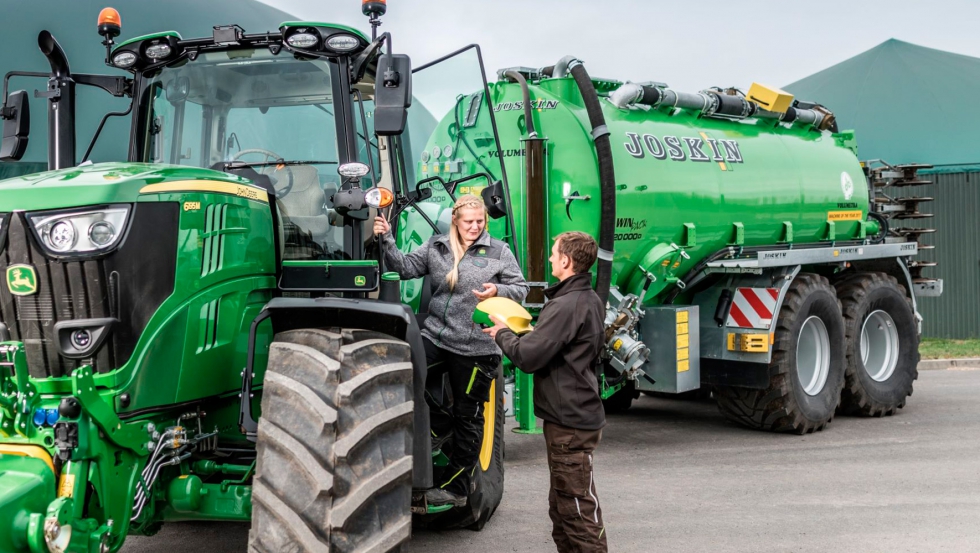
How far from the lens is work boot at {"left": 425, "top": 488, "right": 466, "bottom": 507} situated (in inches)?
201

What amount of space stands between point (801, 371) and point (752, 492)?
9.62ft

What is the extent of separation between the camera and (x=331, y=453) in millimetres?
3549

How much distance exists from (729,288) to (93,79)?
6.04m

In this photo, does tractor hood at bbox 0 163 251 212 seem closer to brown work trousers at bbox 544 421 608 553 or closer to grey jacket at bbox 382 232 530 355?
grey jacket at bbox 382 232 530 355

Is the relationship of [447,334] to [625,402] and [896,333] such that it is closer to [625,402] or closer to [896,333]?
[625,402]

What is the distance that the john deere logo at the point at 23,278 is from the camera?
12.5 ft

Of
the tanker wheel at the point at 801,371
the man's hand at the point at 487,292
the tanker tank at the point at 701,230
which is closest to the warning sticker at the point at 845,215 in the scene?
the tanker tank at the point at 701,230

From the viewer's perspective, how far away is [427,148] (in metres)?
8.78

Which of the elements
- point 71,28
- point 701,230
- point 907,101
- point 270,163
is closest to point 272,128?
point 270,163

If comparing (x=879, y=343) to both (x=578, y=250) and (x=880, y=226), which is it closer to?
(x=880, y=226)

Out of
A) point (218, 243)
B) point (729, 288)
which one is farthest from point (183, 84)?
point (729, 288)

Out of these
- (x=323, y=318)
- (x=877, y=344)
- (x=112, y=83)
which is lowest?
(x=877, y=344)

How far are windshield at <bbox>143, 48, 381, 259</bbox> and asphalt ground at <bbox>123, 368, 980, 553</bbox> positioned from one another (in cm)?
204

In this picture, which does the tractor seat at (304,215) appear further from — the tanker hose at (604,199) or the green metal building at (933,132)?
the green metal building at (933,132)
